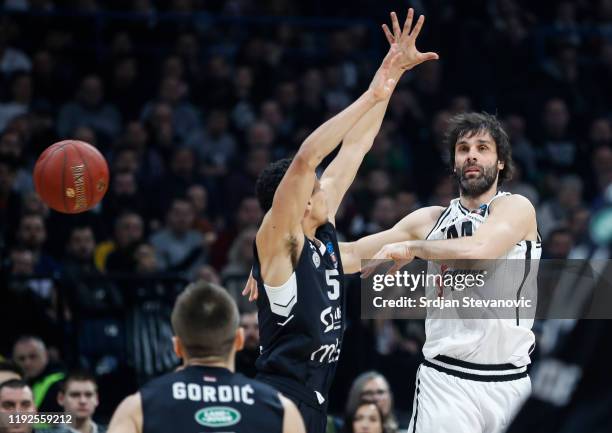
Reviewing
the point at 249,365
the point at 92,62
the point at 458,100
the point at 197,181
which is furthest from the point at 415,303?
the point at 92,62

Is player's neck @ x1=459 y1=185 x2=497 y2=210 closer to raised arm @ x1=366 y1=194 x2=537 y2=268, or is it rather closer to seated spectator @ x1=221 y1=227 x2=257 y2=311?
raised arm @ x1=366 y1=194 x2=537 y2=268

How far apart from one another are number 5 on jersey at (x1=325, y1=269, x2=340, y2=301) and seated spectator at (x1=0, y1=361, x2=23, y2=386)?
9.97ft

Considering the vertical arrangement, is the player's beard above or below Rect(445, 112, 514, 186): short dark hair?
below

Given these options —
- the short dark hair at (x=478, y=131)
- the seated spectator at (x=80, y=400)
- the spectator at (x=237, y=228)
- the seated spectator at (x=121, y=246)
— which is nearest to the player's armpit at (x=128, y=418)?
the short dark hair at (x=478, y=131)

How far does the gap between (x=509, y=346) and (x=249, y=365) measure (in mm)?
3709

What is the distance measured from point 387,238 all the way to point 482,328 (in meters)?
0.93

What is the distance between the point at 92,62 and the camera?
1464cm

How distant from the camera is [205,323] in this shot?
14.1 feet

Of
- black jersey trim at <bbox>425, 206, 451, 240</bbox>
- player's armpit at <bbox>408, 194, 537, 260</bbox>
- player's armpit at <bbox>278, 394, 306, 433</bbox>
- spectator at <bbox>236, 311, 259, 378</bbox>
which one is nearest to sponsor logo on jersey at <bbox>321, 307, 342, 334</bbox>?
player's armpit at <bbox>408, 194, 537, 260</bbox>

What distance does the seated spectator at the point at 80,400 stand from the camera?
27.3 feet

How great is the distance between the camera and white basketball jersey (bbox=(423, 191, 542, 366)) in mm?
6559

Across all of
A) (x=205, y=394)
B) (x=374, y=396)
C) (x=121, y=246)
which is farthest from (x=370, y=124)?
(x=121, y=246)

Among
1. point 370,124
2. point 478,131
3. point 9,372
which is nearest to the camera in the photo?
point 478,131

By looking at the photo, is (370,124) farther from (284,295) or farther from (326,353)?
(326,353)
